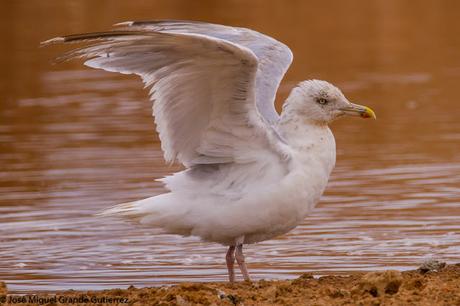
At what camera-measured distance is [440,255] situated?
9695mm

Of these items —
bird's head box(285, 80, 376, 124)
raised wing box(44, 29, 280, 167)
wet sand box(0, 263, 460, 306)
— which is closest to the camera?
wet sand box(0, 263, 460, 306)

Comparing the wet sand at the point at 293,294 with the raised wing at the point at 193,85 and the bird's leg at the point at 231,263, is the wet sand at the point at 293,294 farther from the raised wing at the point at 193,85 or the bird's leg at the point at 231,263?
the raised wing at the point at 193,85

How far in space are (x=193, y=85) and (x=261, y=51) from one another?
5.58 feet

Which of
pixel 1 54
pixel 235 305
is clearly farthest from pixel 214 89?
Result: pixel 1 54

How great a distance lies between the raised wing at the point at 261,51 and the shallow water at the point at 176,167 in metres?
1.23

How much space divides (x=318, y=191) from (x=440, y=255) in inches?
59.8

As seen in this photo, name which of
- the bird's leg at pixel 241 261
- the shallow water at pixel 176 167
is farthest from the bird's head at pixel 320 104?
the shallow water at pixel 176 167

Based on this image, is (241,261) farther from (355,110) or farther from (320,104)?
(355,110)

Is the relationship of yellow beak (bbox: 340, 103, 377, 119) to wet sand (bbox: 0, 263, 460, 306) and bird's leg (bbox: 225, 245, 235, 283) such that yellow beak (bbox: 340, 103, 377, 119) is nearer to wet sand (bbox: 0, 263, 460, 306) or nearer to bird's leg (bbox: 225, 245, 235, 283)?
bird's leg (bbox: 225, 245, 235, 283)

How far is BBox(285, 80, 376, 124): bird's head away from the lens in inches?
354

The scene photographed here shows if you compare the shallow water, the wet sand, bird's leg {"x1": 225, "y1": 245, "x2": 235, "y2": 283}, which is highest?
the wet sand

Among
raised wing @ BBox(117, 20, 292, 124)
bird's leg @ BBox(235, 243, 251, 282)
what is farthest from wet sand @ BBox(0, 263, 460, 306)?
raised wing @ BBox(117, 20, 292, 124)

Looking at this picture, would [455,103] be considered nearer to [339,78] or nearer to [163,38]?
[339,78]

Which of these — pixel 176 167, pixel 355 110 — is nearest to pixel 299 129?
pixel 355 110
